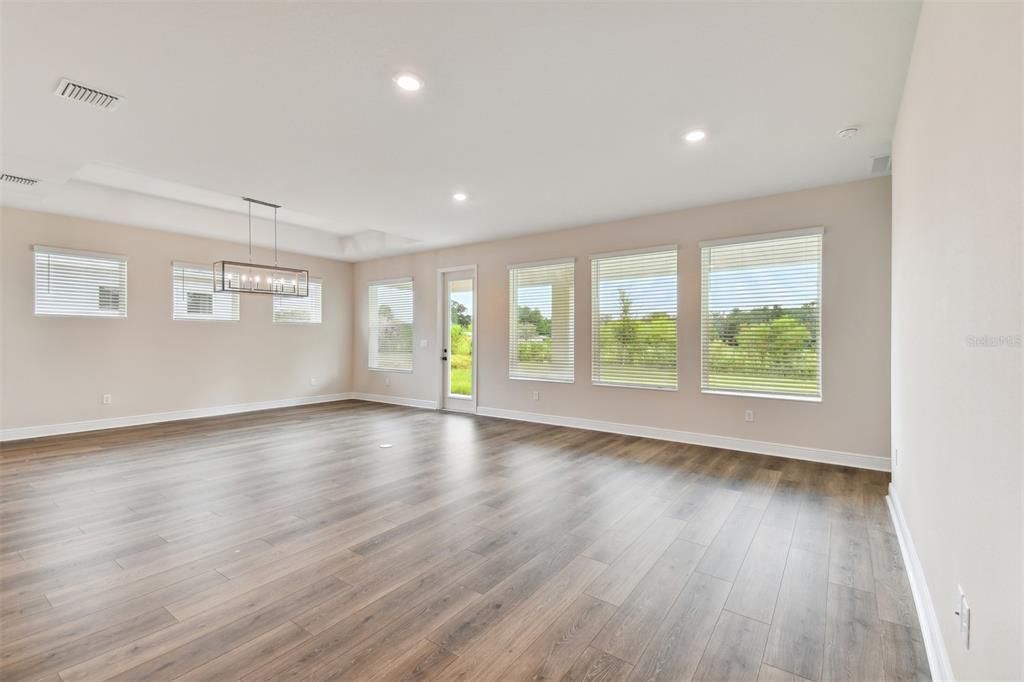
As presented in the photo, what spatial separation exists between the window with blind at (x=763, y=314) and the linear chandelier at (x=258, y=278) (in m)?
5.10

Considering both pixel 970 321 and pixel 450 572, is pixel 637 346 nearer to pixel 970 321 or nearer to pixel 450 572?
pixel 450 572

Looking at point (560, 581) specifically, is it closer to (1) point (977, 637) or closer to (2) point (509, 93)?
(1) point (977, 637)

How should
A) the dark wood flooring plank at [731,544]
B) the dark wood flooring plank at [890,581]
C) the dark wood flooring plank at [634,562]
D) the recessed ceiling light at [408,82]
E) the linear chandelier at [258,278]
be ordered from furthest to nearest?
the linear chandelier at [258,278] < the recessed ceiling light at [408,82] < the dark wood flooring plank at [731,544] < the dark wood flooring plank at [634,562] < the dark wood flooring plank at [890,581]

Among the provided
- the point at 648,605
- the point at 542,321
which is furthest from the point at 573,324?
the point at 648,605

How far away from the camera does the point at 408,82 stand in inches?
104

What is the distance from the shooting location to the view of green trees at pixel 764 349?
14.6ft

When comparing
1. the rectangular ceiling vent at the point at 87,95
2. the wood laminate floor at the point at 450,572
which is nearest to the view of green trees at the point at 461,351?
the wood laminate floor at the point at 450,572

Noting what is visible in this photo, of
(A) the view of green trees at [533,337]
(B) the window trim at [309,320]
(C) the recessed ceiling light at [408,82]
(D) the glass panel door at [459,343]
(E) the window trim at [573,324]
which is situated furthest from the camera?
(B) the window trim at [309,320]

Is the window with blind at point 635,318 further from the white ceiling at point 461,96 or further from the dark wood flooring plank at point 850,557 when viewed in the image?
the dark wood flooring plank at point 850,557

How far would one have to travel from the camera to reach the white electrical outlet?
1.30 m

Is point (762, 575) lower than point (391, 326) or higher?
lower

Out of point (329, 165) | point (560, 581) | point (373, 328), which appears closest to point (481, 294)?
point (373, 328)

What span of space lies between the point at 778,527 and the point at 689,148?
9.36ft

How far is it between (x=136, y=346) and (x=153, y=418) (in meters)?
1.05
